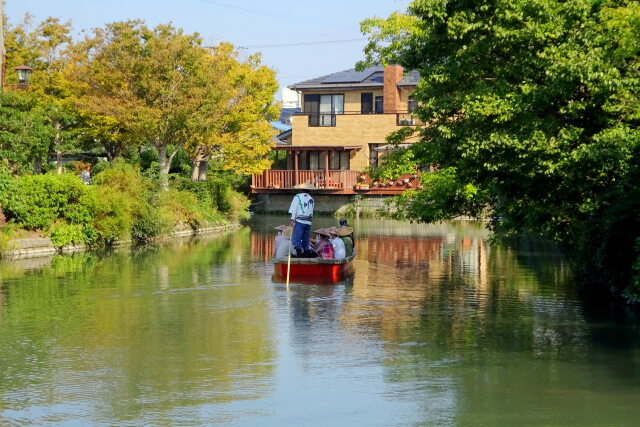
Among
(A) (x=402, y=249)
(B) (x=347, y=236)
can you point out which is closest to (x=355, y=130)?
(A) (x=402, y=249)

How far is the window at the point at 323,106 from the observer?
66.2 m

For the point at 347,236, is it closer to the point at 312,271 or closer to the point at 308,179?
the point at 312,271

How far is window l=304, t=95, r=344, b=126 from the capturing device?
66.2 m

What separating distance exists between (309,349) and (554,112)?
8.27 metres

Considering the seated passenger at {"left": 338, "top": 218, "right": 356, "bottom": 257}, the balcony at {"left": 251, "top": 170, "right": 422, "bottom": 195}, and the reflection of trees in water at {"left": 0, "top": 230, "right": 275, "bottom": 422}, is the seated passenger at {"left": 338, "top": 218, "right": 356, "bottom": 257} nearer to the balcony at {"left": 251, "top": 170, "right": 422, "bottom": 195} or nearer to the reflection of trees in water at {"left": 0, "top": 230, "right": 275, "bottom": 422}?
the reflection of trees in water at {"left": 0, "top": 230, "right": 275, "bottom": 422}

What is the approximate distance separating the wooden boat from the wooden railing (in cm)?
3580

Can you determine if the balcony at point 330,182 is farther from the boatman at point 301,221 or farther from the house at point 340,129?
the boatman at point 301,221

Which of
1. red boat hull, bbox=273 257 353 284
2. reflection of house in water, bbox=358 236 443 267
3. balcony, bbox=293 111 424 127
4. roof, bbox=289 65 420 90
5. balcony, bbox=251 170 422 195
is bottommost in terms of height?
red boat hull, bbox=273 257 353 284

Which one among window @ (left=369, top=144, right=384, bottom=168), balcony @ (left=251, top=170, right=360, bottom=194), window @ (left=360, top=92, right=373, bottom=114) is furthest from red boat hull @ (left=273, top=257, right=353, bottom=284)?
window @ (left=360, top=92, right=373, bottom=114)

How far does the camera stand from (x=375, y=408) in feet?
44.1

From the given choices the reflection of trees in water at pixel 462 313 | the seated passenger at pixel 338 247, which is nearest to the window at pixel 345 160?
the reflection of trees in water at pixel 462 313

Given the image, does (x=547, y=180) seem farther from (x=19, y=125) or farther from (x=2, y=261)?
(x=19, y=125)

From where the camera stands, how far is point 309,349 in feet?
57.3

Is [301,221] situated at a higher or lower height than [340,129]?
lower
